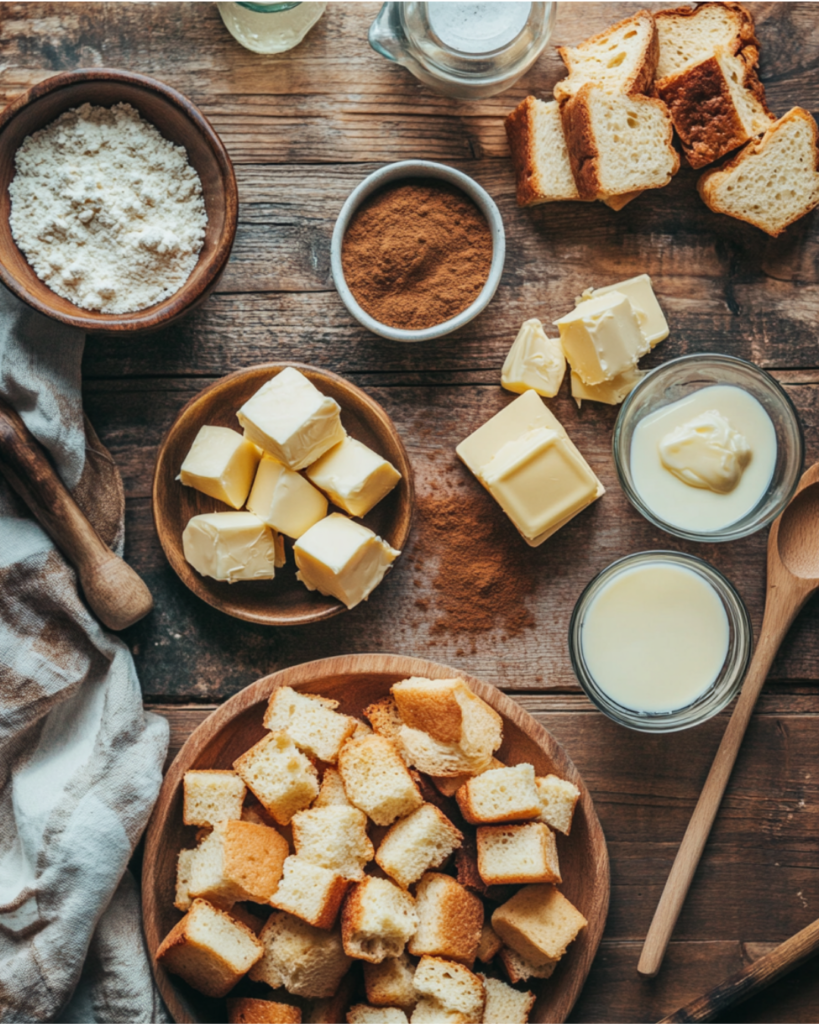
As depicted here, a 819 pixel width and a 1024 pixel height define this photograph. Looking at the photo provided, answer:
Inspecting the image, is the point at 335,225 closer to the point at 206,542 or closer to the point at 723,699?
the point at 206,542

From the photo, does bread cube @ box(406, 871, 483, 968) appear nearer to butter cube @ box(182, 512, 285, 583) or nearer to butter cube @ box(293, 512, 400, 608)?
butter cube @ box(293, 512, 400, 608)

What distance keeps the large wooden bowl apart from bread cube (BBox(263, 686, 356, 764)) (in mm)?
51

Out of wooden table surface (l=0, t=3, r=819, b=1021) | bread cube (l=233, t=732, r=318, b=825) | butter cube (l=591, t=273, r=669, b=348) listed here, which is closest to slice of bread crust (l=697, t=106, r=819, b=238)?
wooden table surface (l=0, t=3, r=819, b=1021)

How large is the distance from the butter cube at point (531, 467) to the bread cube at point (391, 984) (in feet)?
3.28

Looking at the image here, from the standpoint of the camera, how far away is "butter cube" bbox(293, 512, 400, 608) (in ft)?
5.53

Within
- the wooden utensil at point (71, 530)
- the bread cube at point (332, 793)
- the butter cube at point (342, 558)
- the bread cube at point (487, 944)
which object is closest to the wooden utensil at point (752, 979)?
the bread cube at point (487, 944)

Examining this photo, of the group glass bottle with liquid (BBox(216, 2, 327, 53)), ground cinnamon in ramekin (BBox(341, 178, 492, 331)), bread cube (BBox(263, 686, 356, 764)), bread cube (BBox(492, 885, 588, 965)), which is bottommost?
bread cube (BBox(492, 885, 588, 965))

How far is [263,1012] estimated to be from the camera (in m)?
1.68

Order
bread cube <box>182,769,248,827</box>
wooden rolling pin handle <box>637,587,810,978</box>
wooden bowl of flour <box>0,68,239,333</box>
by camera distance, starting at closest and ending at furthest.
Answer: wooden bowl of flour <box>0,68,239,333</box> < bread cube <box>182,769,248,827</box> < wooden rolling pin handle <box>637,587,810,978</box>

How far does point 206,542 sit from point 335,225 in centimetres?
79

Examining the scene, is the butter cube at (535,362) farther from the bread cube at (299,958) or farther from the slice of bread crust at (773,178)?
the bread cube at (299,958)

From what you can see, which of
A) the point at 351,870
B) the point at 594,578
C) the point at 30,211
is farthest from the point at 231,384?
the point at 351,870

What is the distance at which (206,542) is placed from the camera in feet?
5.69

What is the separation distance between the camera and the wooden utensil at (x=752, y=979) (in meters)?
1.77
